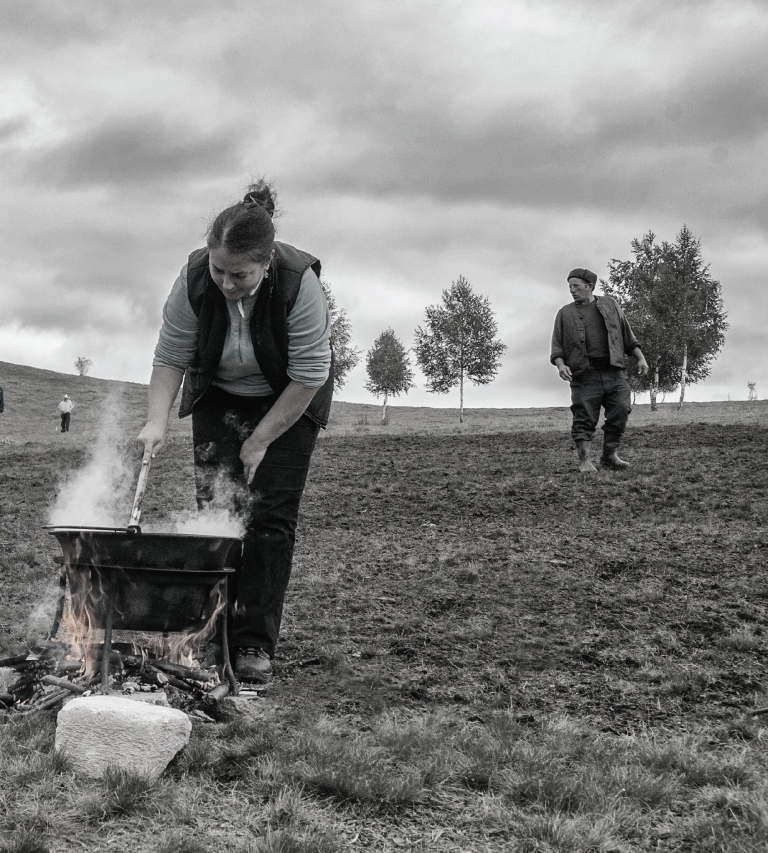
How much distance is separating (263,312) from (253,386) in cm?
39

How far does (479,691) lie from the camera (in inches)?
149

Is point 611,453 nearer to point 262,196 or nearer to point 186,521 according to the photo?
point 186,521

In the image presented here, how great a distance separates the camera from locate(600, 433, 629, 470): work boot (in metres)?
9.03

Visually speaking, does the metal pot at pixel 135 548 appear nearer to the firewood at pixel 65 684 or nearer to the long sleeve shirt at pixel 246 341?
the firewood at pixel 65 684

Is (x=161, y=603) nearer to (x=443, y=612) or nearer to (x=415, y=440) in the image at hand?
(x=443, y=612)

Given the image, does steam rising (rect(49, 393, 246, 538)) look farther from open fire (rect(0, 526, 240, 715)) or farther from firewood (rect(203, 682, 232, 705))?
firewood (rect(203, 682, 232, 705))

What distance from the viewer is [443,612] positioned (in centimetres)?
509

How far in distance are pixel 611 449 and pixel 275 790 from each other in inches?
276

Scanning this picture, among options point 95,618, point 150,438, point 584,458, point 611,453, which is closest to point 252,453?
point 150,438

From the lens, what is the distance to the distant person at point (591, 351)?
27.3 ft

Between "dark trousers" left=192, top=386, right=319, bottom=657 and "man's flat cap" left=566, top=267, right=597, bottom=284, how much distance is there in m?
5.12

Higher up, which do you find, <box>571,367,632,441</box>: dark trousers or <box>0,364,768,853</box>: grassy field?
<box>571,367,632,441</box>: dark trousers

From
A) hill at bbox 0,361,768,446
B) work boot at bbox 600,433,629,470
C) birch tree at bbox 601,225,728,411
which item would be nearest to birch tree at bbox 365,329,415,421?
hill at bbox 0,361,768,446

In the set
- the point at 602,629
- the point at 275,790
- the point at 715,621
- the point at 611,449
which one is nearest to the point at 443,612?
the point at 602,629
